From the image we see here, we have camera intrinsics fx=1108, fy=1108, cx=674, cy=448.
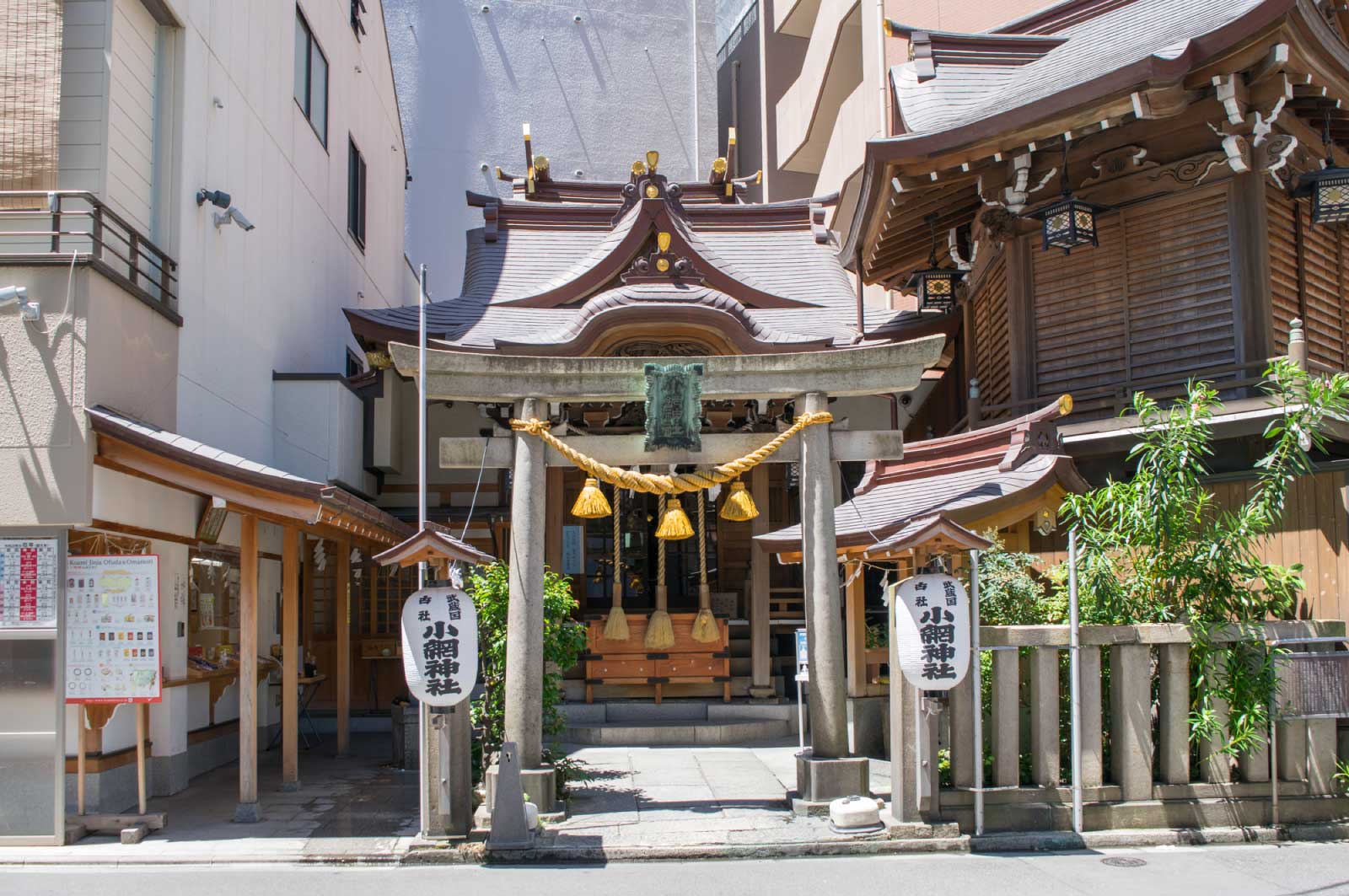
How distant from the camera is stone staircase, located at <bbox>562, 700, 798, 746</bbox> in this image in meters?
15.1

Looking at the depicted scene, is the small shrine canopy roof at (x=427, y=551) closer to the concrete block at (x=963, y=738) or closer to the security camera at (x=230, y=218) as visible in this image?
the concrete block at (x=963, y=738)

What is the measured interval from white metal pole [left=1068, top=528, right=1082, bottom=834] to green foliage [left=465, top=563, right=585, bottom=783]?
4656 millimetres

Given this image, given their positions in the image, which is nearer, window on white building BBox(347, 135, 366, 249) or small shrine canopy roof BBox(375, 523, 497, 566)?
small shrine canopy roof BBox(375, 523, 497, 566)

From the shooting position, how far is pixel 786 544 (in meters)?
13.4

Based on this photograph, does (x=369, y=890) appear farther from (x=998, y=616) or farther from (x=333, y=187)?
(x=333, y=187)

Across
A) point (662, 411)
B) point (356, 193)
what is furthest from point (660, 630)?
point (356, 193)

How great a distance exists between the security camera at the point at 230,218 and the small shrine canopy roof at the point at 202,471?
3684 millimetres

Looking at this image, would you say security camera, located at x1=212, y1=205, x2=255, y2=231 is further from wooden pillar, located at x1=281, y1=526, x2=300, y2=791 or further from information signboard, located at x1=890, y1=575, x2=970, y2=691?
information signboard, located at x1=890, y1=575, x2=970, y2=691

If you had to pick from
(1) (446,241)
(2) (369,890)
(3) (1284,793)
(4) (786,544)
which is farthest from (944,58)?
(1) (446,241)

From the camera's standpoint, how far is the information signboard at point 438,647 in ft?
30.5

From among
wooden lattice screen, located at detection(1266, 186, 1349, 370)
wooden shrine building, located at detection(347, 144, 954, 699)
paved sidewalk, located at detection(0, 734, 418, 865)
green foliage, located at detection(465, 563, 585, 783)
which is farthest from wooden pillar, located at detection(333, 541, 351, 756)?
wooden lattice screen, located at detection(1266, 186, 1349, 370)

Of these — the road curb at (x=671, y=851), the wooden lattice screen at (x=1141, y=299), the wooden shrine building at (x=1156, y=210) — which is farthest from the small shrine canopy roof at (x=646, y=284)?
the road curb at (x=671, y=851)

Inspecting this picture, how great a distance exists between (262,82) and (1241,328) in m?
13.0

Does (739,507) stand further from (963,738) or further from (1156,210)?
(1156,210)
